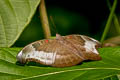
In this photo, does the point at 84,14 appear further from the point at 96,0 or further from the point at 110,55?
the point at 110,55

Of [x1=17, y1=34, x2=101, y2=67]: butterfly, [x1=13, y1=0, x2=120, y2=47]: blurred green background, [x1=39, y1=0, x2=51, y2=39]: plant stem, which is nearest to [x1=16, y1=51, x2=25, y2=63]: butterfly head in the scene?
[x1=17, y1=34, x2=101, y2=67]: butterfly

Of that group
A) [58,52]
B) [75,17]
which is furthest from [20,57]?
[75,17]

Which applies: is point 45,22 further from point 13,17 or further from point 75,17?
point 75,17

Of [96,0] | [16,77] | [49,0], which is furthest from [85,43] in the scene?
[96,0]

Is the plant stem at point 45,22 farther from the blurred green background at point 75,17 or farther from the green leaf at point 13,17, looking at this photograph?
the blurred green background at point 75,17

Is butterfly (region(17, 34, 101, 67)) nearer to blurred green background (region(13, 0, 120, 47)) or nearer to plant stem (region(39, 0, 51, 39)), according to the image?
plant stem (region(39, 0, 51, 39))

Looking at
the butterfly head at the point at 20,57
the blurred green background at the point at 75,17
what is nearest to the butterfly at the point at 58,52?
the butterfly head at the point at 20,57
